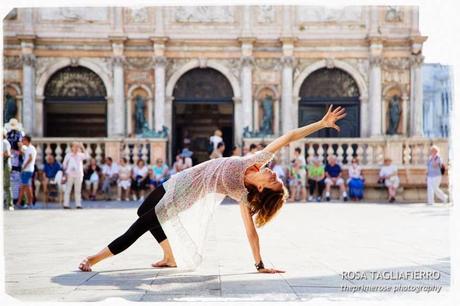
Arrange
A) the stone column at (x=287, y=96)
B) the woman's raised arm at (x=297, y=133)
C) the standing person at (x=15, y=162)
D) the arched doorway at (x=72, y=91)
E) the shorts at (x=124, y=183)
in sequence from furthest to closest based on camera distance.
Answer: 1. the arched doorway at (x=72, y=91)
2. the stone column at (x=287, y=96)
3. the shorts at (x=124, y=183)
4. the standing person at (x=15, y=162)
5. the woman's raised arm at (x=297, y=133)

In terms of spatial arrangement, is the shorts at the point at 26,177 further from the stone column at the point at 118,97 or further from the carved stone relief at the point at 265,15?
the carved stone relief at the point at 265,15

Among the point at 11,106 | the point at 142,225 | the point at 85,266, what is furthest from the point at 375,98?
the point at 85,266

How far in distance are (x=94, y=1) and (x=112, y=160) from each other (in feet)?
36.0

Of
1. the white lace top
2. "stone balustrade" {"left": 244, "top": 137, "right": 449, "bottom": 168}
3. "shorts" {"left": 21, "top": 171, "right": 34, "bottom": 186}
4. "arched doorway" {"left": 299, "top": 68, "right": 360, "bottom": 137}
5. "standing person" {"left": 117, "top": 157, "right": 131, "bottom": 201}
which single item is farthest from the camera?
"arched doorway" {"left": 299, "top": 68, "right": 360, "bottom": 137}

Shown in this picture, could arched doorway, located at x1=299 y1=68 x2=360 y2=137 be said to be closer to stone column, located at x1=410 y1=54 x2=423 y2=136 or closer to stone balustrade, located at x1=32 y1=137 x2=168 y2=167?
stone column, located at x1=410 y1=54 x2=423 y2=136

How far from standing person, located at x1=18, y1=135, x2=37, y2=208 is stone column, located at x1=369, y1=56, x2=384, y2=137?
11543 mm

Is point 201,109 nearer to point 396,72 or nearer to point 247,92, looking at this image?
point 247,92

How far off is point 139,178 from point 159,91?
230 inches

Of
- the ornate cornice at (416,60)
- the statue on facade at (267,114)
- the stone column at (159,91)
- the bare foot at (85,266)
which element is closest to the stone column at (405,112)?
the ornate cornice at (416,60)

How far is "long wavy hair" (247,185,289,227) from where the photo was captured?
5.07m

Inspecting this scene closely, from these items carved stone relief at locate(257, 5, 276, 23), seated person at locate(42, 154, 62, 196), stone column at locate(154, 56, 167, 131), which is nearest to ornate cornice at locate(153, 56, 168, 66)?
stone column at locate(154, 56, 167, 131)

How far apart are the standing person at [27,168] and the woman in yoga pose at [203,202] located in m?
7.61

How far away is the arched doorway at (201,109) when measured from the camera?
21172 millimetres

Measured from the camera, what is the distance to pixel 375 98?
21016 millimetres
